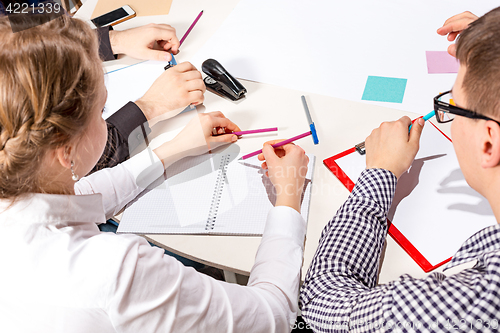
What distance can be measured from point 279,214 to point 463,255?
0.34 m

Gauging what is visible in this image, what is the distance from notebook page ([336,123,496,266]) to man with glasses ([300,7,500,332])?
39 mm

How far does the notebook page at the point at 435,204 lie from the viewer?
0.80 m

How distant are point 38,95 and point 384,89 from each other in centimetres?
86

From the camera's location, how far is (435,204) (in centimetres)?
85

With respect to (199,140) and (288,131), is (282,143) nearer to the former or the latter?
(288,131)

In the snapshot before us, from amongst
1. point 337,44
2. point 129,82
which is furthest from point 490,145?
point 129,82

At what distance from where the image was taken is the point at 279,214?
852 millimetres

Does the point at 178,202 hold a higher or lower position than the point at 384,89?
lower

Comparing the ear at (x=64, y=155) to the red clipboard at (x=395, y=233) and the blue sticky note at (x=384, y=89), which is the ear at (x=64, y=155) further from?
the blue sticky note at (x=384, y=89)

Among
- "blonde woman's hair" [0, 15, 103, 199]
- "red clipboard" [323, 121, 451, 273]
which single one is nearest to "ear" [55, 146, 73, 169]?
"blonde woman's hair" [0, 15, 103, 199]

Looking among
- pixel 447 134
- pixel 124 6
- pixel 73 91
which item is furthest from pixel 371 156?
pixel 124 6

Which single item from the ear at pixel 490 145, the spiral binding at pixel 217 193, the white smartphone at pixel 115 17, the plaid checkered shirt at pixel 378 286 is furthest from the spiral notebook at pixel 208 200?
the white smartphone at pixel 115 17

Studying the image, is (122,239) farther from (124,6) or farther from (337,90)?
(124,6)

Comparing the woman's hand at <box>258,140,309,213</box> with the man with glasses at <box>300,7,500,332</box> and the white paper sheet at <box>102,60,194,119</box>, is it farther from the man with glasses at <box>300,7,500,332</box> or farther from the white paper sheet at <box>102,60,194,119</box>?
the white paper sheet at <box>102,60,194,119</box>
